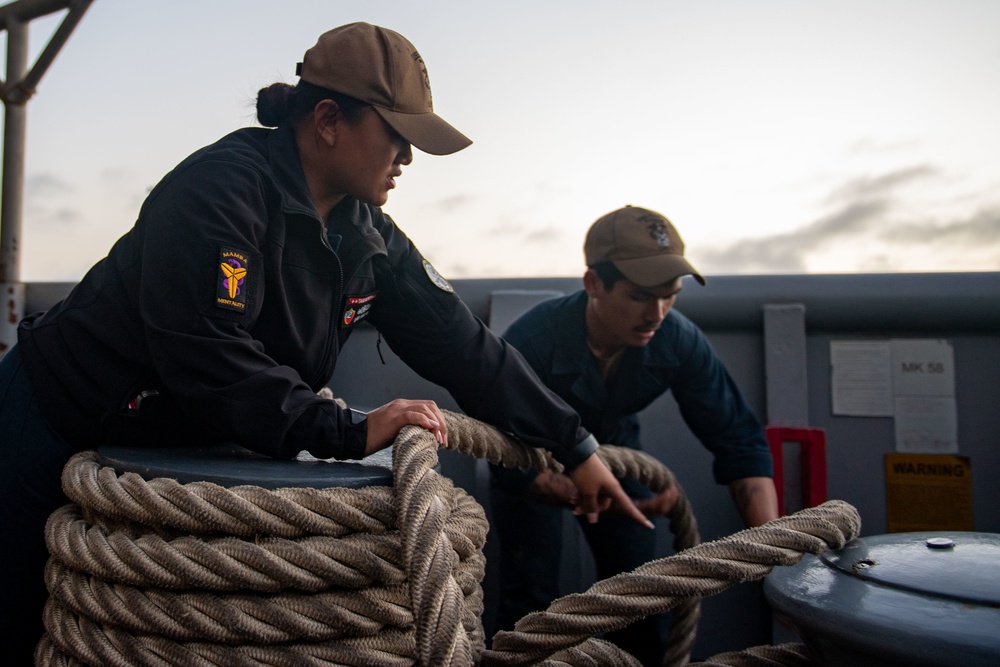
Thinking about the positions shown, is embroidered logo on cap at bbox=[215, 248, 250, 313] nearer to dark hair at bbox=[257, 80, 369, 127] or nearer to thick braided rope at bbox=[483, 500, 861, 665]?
dark hair at bbox=[257, 80, 369, 127]

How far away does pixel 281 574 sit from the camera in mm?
770

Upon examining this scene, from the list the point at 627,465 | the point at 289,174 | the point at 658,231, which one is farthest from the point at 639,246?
the point at 289,174

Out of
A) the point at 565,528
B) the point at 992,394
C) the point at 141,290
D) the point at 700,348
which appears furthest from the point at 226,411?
the point at 992,394

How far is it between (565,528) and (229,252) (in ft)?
4.98

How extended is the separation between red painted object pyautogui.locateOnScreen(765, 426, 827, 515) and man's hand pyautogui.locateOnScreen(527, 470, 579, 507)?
0.59m

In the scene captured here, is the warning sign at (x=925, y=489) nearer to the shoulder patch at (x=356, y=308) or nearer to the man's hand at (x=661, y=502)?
the man's hand at (x=661, y=502)

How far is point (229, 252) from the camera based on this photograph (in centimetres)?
90

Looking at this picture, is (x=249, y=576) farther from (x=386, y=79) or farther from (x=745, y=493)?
(x=745, y=493)

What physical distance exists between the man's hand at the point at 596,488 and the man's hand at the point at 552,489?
0.41 meters

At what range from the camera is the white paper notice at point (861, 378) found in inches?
82.9

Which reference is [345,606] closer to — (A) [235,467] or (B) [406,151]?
(A) [235,467]

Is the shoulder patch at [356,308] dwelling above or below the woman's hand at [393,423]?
above

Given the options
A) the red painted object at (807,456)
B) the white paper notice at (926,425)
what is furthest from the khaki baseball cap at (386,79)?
the white paper notice at (926,425)

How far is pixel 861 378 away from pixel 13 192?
108 inches
